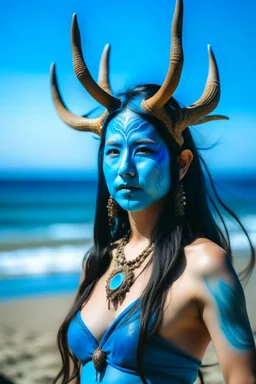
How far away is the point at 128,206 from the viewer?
9.13 feet

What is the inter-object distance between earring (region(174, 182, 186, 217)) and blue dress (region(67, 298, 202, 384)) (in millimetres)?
407

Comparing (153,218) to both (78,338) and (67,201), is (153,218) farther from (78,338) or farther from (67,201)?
(67,201)

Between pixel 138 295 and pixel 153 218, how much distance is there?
13.9 inches

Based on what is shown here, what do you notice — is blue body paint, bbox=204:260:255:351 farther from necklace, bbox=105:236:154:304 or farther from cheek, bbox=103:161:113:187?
cheek, bbox=103:161:113:187

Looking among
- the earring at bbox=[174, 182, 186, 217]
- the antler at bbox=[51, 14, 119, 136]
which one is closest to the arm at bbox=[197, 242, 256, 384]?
the earring at bbox=[174, 182, 186, 217]

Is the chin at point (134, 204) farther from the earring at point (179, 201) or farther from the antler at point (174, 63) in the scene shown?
the antler at point (174, 63)

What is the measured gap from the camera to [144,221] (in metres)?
2.91

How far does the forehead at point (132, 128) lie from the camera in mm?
2803

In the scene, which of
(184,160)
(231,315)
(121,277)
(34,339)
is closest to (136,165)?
(184,160)

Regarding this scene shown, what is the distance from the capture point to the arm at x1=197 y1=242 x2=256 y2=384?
8.11 ft

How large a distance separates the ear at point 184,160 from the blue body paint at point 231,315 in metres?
0.54

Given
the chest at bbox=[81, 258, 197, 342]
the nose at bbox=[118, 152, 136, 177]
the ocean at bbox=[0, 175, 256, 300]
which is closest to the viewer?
the chest at bbox=[81, 258, 197, 342]

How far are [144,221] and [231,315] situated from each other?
0.61m

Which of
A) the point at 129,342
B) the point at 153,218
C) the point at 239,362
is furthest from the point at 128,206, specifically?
the point at 239,362
